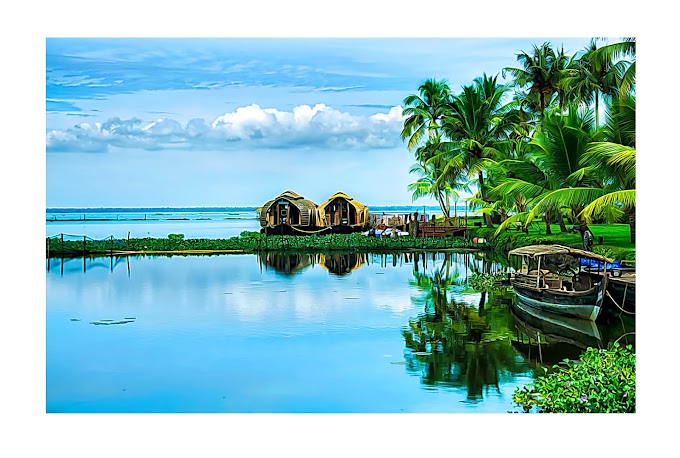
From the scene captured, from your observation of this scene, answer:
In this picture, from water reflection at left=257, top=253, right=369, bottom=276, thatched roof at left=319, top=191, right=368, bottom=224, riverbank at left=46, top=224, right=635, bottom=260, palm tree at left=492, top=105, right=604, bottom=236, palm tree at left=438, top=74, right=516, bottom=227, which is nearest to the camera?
palm tree at left=492, top=105, right=604, bottom=236

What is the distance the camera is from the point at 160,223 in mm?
17672

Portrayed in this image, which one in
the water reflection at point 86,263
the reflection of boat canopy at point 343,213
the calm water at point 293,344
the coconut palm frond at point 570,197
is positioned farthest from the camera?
the reflection of boat canopy at point 343,213

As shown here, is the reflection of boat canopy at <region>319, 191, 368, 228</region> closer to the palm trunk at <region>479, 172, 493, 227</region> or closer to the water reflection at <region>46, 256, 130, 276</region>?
the palm trunk at <region>479, 172, 493, 227</region>

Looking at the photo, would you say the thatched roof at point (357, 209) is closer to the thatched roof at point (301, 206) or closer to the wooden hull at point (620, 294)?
the thatched roof at point (301, 206)

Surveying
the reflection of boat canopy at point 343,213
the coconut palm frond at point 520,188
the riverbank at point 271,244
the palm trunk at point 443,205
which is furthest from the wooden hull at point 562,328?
the reflection of boat canopy at point 343,213

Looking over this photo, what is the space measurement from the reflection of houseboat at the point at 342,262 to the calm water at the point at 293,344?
2.70ft

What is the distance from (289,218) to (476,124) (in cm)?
417

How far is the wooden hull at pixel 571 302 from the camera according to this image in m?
5.91

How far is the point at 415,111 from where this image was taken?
11547 millimetres

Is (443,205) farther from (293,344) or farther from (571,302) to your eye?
(293,344)

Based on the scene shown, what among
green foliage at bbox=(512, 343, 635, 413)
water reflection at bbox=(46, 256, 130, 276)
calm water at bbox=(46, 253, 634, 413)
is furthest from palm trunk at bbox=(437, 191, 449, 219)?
green foliage at bbox=(512, 343, 635, 413)

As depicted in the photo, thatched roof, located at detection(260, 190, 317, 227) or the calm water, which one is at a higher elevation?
thatched roof, located at detection(260, 190, 317, 227)

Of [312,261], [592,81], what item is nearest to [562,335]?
[592,81]

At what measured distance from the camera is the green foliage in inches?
155
